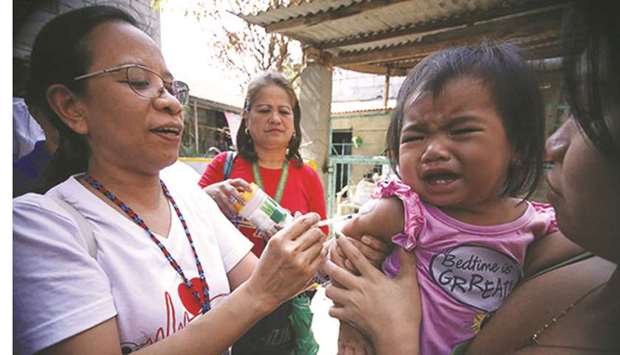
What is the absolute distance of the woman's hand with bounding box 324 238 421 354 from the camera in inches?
40.6

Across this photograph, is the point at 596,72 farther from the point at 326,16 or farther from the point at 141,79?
the point at 326,16

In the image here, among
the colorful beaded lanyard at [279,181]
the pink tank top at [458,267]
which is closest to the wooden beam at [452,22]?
the colorful beaded lanyard at [279,181]

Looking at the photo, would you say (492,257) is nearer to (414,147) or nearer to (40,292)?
(414,147)

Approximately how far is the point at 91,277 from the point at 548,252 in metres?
1.42

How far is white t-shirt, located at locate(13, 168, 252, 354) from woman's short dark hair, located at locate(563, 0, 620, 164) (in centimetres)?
121

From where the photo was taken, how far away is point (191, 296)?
3.76 ft

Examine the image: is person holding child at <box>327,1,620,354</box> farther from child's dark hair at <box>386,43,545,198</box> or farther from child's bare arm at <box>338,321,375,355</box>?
child's dark hair at <box>386,43,545,198</box>

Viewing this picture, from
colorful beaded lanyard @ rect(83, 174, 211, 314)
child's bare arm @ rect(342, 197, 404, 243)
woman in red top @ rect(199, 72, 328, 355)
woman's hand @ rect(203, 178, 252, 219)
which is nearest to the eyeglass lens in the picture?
colorful beaded lanyard @ rect(83, 174, 211, 314)

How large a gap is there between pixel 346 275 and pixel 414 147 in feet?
1.70

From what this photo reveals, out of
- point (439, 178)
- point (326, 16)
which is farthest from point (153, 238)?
point (326, 16)

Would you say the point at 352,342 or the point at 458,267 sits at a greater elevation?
the point at 458,267

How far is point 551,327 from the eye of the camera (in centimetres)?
89
